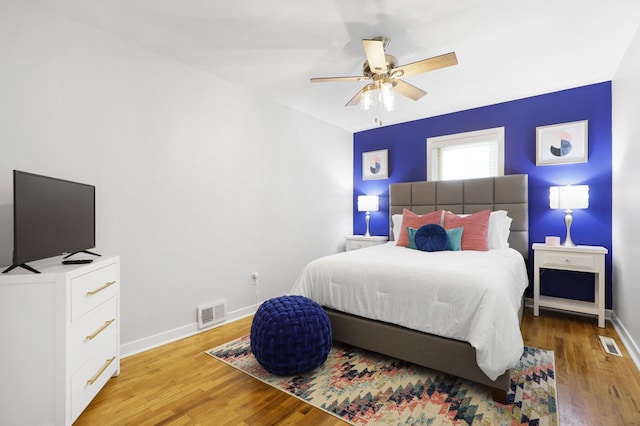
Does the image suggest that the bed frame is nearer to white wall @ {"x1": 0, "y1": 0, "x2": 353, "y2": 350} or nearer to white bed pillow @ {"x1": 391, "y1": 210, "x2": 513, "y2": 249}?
white bed pillow @ {"x1": 391, "y1": 210, "x2": 513, "y2": 249}

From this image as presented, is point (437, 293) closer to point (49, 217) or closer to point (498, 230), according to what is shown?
point (498, 230)

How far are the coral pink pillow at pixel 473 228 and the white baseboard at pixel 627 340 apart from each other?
121cm

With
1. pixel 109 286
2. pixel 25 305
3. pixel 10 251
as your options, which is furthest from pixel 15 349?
pixel 10 251

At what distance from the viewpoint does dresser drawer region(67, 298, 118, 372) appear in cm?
160

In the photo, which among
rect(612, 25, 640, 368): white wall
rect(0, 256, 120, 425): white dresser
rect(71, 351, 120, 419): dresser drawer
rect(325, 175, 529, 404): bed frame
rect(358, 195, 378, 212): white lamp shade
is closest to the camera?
rect(0, 256, 120, 425): white dresser

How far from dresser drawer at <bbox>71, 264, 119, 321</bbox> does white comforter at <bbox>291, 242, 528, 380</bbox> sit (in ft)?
4.51

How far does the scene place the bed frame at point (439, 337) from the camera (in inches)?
73.0

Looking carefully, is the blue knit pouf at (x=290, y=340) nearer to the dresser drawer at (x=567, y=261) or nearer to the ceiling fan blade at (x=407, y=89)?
the ceiling fan blade at (x=407, y=89)

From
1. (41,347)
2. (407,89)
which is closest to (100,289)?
(41,347)

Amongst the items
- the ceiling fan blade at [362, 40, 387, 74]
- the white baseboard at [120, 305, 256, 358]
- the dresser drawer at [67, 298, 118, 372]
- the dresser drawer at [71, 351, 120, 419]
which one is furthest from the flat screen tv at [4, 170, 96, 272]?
the ceiling fan blade at [362, 40, 387, 74]

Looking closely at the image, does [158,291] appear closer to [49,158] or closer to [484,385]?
[49,158]

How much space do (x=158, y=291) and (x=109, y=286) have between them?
0.66m

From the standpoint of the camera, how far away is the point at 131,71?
2.48 meters

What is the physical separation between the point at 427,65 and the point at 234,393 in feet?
8.61
